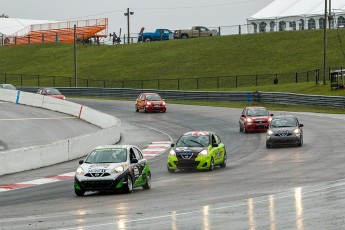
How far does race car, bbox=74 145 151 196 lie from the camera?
82.0 ft

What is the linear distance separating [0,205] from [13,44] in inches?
4284

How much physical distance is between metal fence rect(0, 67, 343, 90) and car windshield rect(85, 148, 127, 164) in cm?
5516

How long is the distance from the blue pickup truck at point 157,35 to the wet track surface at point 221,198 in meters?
76.8

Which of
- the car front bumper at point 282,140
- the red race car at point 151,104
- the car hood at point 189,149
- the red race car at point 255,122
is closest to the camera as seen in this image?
the car hood at point 189,149

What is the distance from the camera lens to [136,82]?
9494cm

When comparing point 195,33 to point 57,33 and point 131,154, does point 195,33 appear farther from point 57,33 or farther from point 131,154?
point 131,154

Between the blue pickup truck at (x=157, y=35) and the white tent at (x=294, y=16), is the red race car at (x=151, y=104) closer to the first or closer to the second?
the white tent at (x=294, y=16)

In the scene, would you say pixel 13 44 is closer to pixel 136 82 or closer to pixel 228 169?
pixel 136 82

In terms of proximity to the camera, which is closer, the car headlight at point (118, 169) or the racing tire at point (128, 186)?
the car headlight at point (118, 169)

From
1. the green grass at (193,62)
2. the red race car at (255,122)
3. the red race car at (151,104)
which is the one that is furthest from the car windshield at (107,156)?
the green grass at (193,62)

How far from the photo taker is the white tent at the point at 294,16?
105m

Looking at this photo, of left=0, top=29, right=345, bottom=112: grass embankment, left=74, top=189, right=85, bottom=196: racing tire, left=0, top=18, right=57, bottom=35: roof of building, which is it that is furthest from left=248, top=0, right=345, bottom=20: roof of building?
left=74, top=189, right=85, bottom=196: racing tire

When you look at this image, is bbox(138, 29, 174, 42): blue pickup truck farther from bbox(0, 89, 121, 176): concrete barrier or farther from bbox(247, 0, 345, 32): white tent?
bbox(0, 89, 121, 176): concrete barrier

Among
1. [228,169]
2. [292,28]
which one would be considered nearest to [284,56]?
[292,28]
